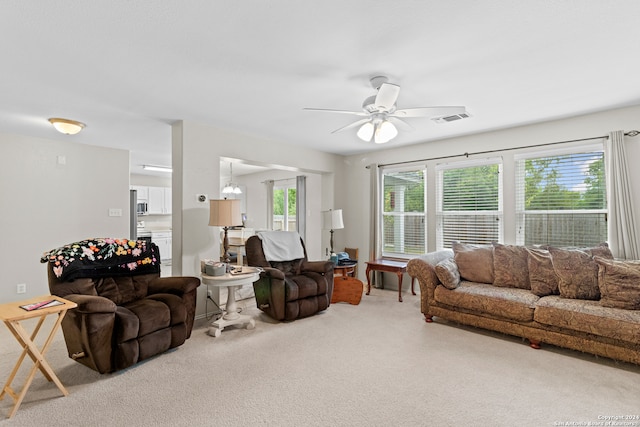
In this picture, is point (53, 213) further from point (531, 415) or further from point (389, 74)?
point (531, 415)

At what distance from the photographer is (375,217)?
573cm

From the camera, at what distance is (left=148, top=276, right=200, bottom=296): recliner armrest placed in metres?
3.17

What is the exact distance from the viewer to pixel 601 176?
381cm

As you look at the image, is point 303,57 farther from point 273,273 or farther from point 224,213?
point 273,273

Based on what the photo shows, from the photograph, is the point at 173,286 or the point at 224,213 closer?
the point at 173,286

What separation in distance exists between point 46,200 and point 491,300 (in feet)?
19.6

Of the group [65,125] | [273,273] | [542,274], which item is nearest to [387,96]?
[273,273]

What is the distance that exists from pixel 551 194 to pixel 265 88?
12.1 ft

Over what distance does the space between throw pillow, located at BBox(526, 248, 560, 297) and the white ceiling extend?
1622 mm

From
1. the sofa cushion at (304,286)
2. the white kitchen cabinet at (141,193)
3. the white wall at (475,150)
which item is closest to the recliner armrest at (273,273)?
the sofa cushion at (304,286)

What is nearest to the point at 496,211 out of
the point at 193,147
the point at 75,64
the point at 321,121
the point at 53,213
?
the point at 321,121

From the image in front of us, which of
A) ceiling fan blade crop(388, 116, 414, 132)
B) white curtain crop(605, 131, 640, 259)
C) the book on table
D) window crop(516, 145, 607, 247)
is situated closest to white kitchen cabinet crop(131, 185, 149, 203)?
the book on table

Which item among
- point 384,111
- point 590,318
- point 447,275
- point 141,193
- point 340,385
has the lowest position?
point 340,385

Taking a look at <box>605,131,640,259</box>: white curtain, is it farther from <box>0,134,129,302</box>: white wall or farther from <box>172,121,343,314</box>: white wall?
<box>0,134,129,302</box>: white wall
